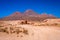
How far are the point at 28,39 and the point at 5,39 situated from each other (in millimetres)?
1744

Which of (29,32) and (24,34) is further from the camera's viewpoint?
(29,32)

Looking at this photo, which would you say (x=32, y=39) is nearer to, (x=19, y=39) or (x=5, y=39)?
(x=19, y=39)

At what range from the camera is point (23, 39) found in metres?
9.96

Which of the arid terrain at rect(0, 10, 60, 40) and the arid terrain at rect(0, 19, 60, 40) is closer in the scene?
the arid terrain at rect(0, 19, 60, 40)

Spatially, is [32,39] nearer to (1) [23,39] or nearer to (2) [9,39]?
(1) [23,39]

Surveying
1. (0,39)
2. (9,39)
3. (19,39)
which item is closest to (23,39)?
(19,39)

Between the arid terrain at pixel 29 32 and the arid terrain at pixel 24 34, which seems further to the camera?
the arid terrain at pixel 29 32

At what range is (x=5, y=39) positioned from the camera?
9.55 m

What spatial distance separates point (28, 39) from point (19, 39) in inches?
28.4

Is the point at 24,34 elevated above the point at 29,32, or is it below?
below

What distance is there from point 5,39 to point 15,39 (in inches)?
28.5

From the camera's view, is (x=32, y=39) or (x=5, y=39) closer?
(x=5, y=39)

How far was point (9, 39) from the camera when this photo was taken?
9.59 m

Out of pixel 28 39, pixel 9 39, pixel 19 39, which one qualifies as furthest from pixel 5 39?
pixel 28 39
